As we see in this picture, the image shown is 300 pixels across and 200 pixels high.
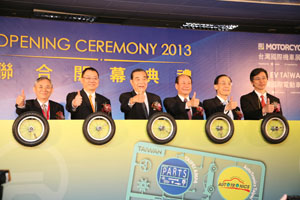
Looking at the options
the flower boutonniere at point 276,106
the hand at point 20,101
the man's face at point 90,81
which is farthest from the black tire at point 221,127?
the hand at point 20,101

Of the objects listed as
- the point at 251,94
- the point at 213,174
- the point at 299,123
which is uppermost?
the point at 251,94

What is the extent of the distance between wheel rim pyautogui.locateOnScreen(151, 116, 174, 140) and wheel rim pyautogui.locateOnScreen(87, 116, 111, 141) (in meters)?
0.66

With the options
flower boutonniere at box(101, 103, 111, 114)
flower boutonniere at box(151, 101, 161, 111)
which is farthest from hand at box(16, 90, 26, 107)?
flower boutonniere at box(151, 101, 161, 111)

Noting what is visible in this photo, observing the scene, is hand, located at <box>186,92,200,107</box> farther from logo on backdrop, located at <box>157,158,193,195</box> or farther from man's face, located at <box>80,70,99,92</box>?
man's face, located at <box>80,70,99,92</box>

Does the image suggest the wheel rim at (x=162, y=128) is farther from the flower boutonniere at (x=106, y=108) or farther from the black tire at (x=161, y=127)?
the flower boutonniere at (x=106, y=108)

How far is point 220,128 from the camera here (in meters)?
6.58

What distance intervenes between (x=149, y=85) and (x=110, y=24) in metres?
1.16

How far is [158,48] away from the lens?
7.07m

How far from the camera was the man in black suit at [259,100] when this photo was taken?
7.30m

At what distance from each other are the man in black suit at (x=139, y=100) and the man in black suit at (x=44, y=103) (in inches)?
40.0

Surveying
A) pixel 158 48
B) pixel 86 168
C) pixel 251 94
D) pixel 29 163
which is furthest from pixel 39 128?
pixel 251 94

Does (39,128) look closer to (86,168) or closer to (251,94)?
(86,168)

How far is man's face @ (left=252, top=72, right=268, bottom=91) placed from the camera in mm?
7418

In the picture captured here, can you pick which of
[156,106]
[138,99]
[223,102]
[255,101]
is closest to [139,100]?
[138,99]
